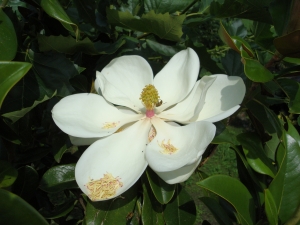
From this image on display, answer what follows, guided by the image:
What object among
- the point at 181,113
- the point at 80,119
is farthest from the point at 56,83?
the point at 181,113

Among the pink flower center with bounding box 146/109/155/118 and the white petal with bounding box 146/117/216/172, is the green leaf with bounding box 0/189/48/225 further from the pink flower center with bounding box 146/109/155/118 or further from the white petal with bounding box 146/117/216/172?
the pink flower center with bounding box 146/109/155/118

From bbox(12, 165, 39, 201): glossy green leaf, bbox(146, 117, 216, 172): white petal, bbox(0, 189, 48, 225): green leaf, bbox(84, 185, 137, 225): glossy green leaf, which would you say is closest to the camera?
bbox(0, 189, 48, 225): green leaf

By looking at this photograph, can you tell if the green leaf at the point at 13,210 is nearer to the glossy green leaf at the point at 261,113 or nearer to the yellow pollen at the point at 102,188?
the yellow pollen at the point at 102,188

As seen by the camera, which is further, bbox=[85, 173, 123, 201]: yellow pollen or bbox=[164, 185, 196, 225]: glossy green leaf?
bbox=[164, 185, 196, 225]: glossy green leaf

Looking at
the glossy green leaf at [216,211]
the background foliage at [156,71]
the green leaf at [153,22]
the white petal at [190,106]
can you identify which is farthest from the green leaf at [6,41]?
the glossy green leaf at [216,211]

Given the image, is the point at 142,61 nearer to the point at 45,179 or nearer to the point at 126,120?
the point at 126,120

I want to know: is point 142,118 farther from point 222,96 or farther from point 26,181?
point 26,181

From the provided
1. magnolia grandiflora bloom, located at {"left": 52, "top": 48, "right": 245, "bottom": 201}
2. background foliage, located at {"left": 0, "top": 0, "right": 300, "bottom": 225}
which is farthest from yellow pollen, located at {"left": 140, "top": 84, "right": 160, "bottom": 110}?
background foliage, located at {"left": 0, "top": 0, "right": 300, "bottom": 225}
